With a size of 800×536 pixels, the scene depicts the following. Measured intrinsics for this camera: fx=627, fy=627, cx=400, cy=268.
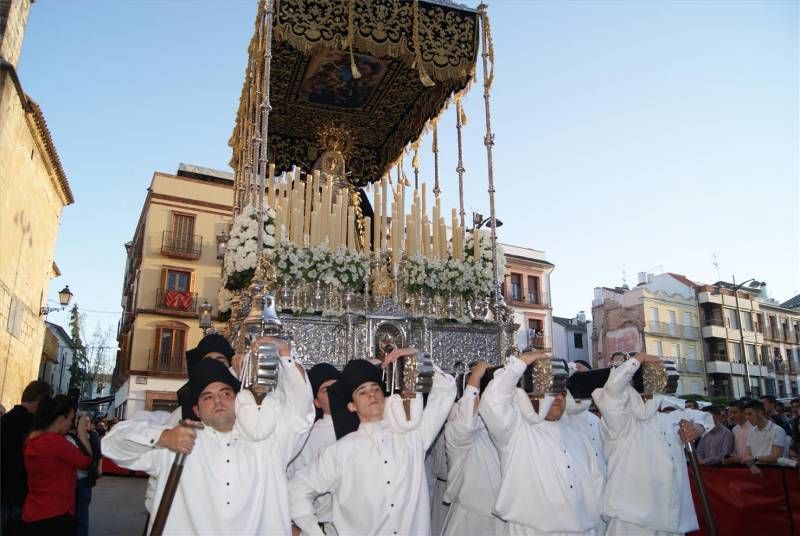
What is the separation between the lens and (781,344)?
1494 inches

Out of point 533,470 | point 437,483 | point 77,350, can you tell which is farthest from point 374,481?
point 77,350

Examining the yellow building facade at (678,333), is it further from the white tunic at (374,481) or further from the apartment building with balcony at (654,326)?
the white tunic at (374,481)

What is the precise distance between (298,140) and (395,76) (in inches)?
87.5

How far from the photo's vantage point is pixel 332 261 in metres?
6.56

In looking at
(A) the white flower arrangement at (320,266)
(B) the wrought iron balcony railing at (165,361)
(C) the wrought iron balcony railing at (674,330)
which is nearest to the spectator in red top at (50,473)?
(A) the white flower arrangement at (320,266)

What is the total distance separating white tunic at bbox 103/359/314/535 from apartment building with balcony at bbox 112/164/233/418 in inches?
740

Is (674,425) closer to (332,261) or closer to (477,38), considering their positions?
(332,261)

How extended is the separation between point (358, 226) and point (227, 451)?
6119 mm

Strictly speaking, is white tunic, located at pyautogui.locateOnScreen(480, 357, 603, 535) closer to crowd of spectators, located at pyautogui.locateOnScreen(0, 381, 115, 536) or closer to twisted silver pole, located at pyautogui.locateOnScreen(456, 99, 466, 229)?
crowd of spectators, located at pyautogui.locateOnScreen(0, 381, 115, 536)

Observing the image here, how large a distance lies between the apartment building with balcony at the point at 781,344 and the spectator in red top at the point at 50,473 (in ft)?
133

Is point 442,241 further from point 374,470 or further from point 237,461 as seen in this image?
point 237,461

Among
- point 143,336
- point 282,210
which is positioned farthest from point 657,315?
point 282,210

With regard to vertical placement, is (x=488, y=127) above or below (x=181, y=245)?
below

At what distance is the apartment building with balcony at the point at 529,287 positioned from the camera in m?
29.2
